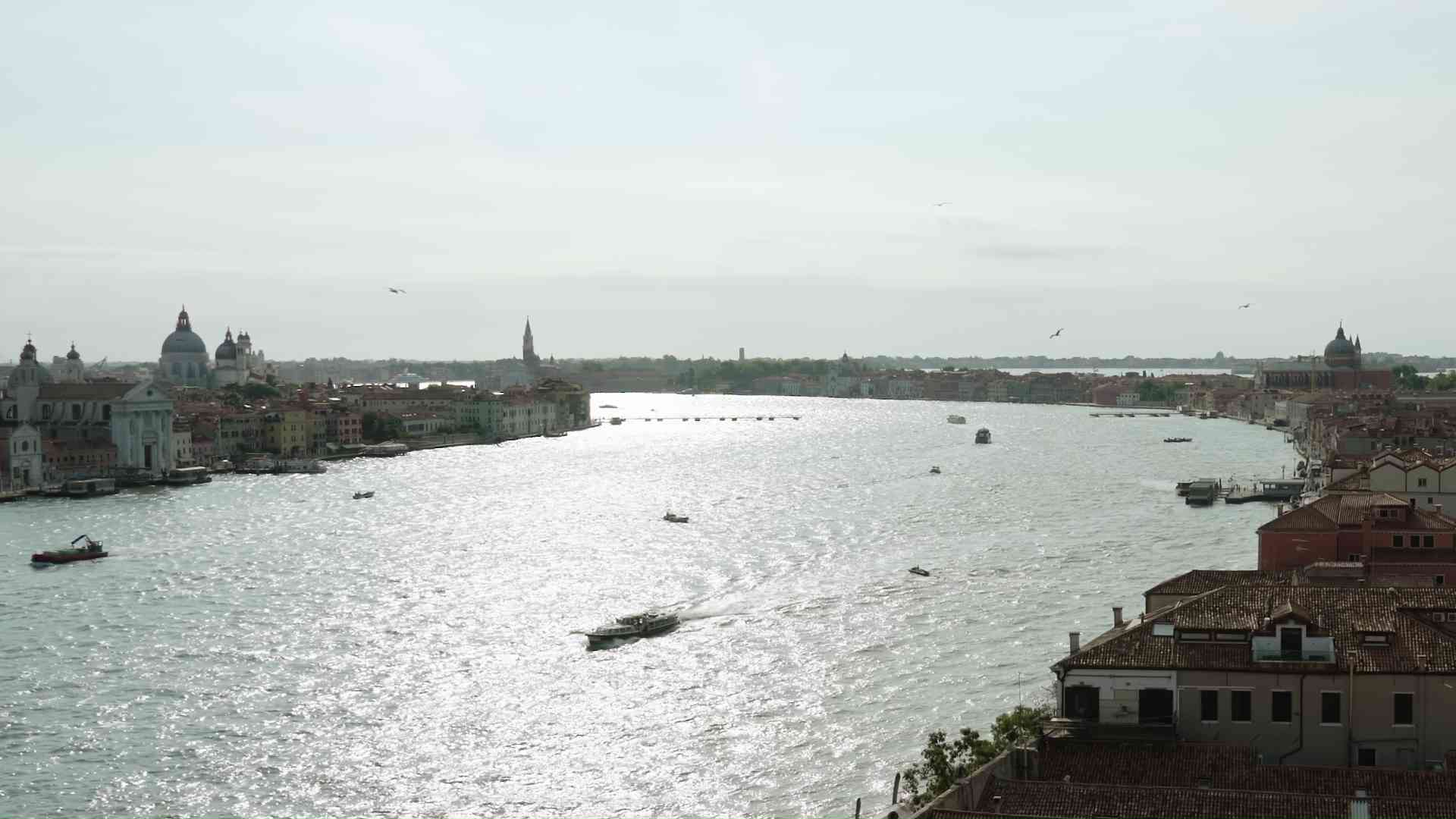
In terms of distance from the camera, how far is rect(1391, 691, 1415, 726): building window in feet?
23.3

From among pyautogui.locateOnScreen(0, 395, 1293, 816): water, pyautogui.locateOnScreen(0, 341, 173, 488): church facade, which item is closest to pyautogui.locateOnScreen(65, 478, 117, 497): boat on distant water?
pyautogui.locateOnScreen(0, 341, 173, 488): church facade

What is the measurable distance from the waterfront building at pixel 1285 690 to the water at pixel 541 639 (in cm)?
322

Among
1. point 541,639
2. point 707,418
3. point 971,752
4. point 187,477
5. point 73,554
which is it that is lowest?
point 541,639

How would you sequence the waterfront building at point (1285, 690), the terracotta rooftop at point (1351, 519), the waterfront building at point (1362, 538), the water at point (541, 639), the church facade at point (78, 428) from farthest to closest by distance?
the church facade at point (78, 428) → the terracotta rooftop at point (1351, 519) → the waterfront building at point (1362, 538) → the water at point (541, 639) → the waterfront building at point (1285, 690)

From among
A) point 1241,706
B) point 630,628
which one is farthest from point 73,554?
point 1241,706

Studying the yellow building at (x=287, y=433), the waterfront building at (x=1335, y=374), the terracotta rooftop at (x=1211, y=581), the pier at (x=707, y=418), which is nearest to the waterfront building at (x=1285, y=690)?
the terracotta rooftop at (x=1211, y=581)

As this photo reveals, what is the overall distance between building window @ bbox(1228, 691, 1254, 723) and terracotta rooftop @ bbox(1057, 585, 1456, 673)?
124 millimetres

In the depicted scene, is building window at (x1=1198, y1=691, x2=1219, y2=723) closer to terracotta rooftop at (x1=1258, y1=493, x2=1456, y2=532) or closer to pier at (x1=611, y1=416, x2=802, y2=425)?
terracotta rooftop at (x1=1258, y1=493, x2=1456, y2=532)

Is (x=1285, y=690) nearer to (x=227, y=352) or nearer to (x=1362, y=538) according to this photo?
(x=1362, y=538)

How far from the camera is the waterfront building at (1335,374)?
8294cm

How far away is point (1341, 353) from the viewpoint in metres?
85.4

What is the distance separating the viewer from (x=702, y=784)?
10.7m

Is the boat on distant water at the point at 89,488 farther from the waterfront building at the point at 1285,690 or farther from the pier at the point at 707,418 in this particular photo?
the pier at the point at 707,418

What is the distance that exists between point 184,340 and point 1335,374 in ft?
205
